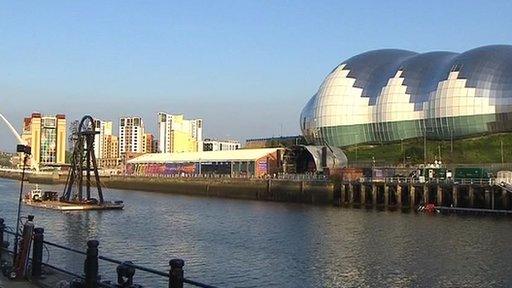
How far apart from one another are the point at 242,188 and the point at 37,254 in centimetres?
8222

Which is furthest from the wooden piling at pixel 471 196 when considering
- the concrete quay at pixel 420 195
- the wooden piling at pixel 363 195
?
the wooden piling at pixel 363 195

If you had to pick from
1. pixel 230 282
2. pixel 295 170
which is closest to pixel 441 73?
pixel 295 170

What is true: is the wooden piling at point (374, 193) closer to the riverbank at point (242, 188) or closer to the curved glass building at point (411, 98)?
the riverbank at point (242, 188)

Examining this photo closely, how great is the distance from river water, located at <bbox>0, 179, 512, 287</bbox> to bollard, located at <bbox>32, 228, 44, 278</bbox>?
1047cm

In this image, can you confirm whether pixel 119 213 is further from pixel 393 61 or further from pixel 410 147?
pixel 393 61

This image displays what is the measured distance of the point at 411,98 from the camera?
113938mm

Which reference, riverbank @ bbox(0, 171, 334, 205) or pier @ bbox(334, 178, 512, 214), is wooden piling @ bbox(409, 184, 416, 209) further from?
riverbank @ bbox(0, 171, 334, 205)

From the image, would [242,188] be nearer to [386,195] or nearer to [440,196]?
[386,195]

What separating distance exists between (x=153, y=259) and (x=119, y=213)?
99.5 ft

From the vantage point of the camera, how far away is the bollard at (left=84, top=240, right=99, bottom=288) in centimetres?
1186

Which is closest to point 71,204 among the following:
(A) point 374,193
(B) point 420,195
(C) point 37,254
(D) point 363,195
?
(D) point 363,195

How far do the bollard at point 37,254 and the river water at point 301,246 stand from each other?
10468 millimetres

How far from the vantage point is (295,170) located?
105125 millimetres

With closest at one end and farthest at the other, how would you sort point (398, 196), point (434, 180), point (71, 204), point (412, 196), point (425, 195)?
point (71, 204), point (425, 195), point (412, 196), point (398, 196), point (434, 180)
